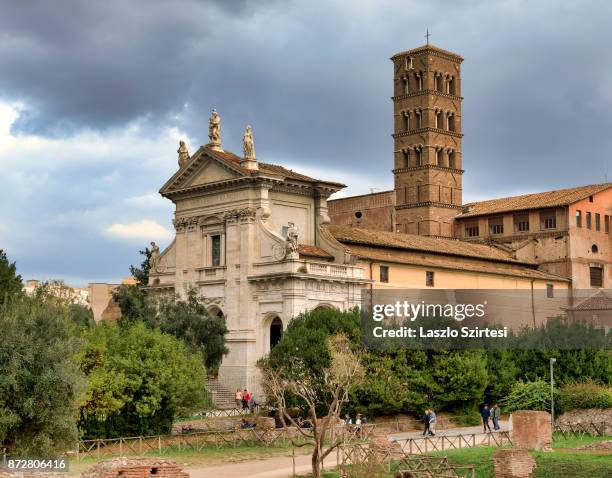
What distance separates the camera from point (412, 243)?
214ft

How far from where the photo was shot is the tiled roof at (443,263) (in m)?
61.6

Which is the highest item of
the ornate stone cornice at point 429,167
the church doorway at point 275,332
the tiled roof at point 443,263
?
the ornate stone cornice at point 429,167

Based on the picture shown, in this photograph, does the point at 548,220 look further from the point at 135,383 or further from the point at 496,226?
the point at 135,383

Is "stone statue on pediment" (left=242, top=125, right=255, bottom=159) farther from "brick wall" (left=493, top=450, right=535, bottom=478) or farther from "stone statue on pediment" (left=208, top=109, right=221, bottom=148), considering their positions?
"brick wall" (left=493, top=450, right=535, bottom=478)

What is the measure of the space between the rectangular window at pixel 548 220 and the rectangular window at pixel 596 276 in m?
4.55

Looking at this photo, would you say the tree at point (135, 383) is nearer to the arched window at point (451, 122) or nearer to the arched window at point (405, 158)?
the arched window at point (405, 158)

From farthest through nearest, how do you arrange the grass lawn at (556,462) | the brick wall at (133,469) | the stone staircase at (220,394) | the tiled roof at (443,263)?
the tiled roof at (443,263) → the stone staircase at (220,394) → the grass lawn at (556,462) → the brick wall at (133,469)

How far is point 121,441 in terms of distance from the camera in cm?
3916

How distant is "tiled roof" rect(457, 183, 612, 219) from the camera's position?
253 ft

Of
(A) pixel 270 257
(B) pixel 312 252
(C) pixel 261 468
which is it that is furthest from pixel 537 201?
(C) pixel 261 468

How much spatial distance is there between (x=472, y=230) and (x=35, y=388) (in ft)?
198

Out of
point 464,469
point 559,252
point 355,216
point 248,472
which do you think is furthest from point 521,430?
point 355,216

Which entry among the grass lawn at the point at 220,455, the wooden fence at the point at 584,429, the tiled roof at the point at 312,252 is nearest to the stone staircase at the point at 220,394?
the tiled roof at the point at 312,252

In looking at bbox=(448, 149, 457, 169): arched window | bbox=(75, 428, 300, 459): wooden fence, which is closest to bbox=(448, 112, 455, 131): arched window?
bbox=(448, 149, 457, 169): arched window
